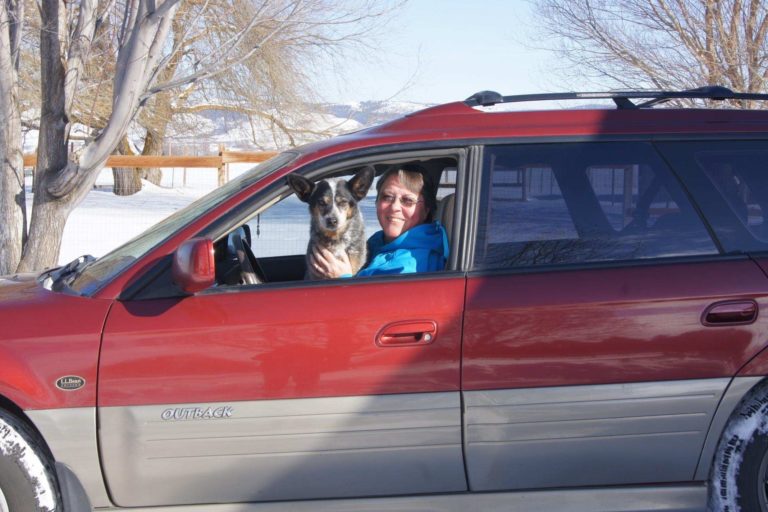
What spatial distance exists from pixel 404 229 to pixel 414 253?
12.9 inches

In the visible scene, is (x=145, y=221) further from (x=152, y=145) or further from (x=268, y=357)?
(x=268, y=357)

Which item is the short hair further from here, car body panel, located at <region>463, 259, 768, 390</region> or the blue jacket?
car body panel, located at <region>463, 259, 768, 390</region>

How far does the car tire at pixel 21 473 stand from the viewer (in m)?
3.18

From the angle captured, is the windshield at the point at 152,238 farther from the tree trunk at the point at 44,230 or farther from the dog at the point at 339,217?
Answer: the tree trunk at the point at 44,230

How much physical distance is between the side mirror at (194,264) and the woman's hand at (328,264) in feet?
2.56

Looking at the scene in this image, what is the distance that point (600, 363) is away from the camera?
3244 millimetres

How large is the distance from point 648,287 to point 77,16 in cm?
698

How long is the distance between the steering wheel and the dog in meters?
0.27

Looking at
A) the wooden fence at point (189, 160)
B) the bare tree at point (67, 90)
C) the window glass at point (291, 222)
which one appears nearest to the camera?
the window glass at point (291, 222)

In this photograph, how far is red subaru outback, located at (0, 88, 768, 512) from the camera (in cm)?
320

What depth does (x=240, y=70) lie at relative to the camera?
60.2 feet

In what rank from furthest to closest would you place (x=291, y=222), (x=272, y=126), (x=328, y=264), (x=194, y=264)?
(x=272, y=126)
(x=291, y=222)
(x=328, y=264)
(x=194, y=264)

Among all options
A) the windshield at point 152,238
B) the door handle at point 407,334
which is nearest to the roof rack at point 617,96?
the windshield at point 152,238

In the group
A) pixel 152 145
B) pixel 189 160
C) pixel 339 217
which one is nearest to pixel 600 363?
pixel 339 217
